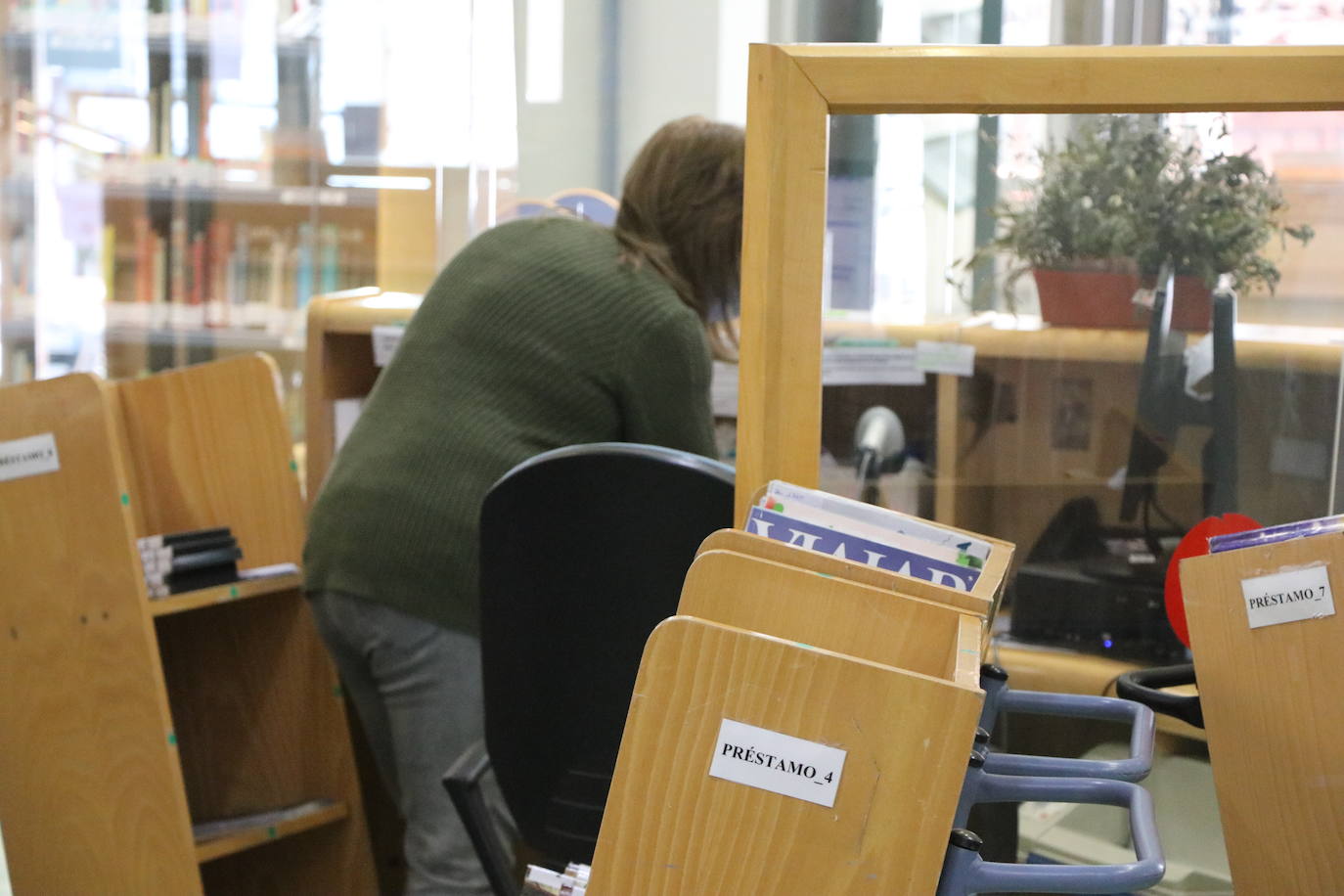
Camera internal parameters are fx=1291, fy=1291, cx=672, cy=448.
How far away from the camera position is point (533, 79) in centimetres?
277

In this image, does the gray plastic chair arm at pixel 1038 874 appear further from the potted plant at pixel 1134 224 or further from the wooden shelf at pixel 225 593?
the wooden shelf at pixel 225 593

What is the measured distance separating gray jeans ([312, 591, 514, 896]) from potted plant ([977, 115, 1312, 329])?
0.94 m

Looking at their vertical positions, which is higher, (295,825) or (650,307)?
(650,307)

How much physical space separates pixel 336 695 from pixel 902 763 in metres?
1.53

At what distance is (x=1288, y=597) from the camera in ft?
2.71

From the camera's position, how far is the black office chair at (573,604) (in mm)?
1267

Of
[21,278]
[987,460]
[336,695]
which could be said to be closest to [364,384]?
[336,695]

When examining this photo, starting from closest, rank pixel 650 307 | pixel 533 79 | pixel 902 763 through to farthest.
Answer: pixel 902 763
pixel 650 307
pixel 533 79

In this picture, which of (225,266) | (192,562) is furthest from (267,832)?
(225,266)

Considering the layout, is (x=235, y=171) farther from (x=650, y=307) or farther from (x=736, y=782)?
(x=736, y=782)

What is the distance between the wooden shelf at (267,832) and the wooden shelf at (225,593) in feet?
1.11

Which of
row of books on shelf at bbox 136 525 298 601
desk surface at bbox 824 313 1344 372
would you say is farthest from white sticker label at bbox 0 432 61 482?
desk surface at bbox 824 313 1344 372

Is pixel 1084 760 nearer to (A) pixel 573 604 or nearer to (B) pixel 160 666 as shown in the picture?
(A) pixel 573 604

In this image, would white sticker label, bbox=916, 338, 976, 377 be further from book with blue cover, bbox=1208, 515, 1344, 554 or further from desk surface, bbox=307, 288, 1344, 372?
book with blue cover, bbox=1208, 515, 1344, 554
